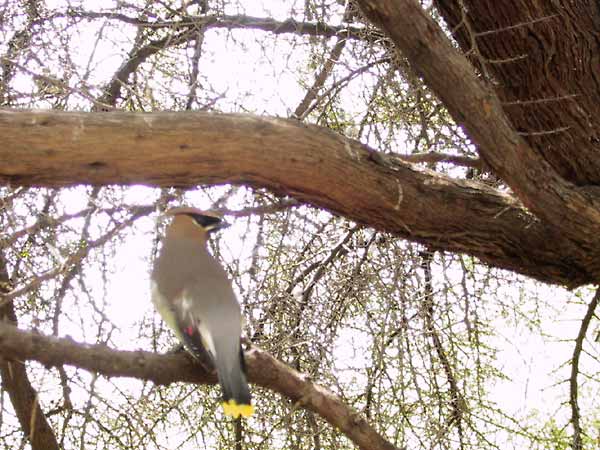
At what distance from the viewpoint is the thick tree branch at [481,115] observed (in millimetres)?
2852

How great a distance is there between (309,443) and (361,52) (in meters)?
1.74

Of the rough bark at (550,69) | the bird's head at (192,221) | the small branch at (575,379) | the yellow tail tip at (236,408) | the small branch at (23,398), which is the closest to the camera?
the yellow tail tip at (236,408)

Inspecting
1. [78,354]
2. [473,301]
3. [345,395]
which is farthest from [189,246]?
[473,301]

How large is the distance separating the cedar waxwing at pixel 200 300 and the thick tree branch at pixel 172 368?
94 mm

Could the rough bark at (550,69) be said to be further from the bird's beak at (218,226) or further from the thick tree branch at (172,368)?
the thick tree branch at (172,368)

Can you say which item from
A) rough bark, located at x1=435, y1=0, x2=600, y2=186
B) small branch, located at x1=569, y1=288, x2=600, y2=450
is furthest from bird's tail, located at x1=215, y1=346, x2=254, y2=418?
small branch, located at x1=569, y1=288, x2=600, y2=450

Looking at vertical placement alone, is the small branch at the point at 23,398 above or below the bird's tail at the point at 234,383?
above

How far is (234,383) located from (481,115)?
1118 millimetres

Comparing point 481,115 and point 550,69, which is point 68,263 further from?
point 550,69

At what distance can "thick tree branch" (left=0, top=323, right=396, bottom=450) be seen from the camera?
8.18 ft

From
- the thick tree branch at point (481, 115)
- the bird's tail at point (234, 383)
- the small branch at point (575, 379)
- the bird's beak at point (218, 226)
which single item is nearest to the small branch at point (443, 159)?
the thick tree branch at point (481, 115)

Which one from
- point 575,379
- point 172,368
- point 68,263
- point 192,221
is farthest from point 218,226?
point 575,379

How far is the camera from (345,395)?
3.82 m

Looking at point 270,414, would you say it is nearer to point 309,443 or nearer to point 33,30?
point 309,443
